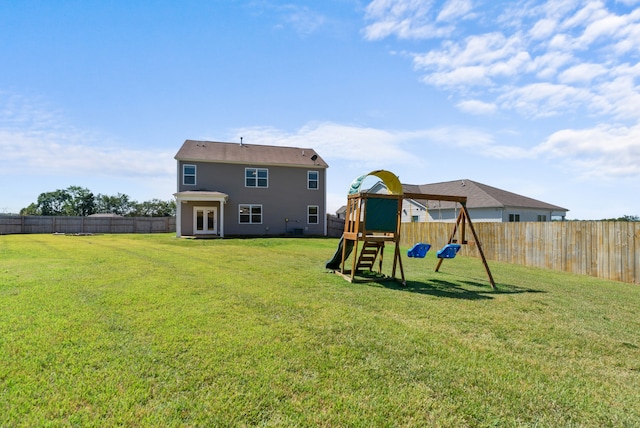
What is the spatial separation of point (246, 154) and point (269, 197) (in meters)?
3.71

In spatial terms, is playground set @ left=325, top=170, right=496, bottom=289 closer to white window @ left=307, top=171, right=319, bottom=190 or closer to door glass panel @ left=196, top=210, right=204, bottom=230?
white window @ left=307, top=171, right=319, bottom=190

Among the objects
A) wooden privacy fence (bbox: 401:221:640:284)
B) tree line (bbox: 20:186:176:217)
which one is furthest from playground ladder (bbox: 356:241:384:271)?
tree line (bbox: 20:186:176:217)

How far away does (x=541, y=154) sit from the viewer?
747 inches

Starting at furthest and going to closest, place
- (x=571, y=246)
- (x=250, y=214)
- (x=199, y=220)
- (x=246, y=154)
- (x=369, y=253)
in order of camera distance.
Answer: (x=246, y=154)
(x=250, y=214)
(x=199, y=220)
(x=571, y=246)
(x=369, y=253)

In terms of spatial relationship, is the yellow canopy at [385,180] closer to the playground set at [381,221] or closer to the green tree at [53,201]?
the playground set at [381,221]

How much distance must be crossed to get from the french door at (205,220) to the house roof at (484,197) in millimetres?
15635

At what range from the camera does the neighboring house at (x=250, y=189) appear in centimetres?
2389

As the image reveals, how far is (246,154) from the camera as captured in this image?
25609 millimetres

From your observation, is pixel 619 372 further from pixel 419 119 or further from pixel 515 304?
pixel 419 119

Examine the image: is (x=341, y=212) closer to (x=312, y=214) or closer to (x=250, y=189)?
(x=312, y=214)

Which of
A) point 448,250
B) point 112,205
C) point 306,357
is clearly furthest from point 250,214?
point 112,205

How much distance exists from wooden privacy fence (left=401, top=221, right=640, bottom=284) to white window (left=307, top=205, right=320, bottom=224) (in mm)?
13055

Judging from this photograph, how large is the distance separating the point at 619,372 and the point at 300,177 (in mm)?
23349

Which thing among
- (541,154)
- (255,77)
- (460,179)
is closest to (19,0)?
(255,77)
